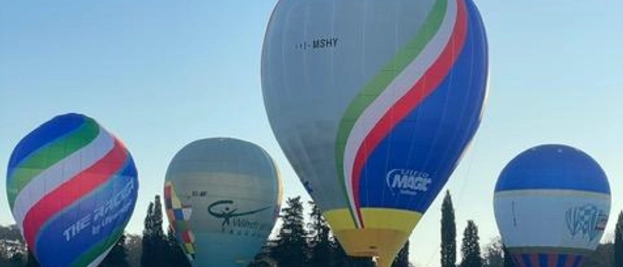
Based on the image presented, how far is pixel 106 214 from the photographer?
35.8m

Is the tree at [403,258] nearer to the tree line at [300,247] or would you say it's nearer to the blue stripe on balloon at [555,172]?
the tree line at [300,247]

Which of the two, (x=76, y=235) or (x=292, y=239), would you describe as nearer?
(x=76, y=235)

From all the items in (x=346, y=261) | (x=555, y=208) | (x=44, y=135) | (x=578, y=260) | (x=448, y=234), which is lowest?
(x=578, y=260)

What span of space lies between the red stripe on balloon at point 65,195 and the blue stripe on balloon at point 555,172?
18.0 metres

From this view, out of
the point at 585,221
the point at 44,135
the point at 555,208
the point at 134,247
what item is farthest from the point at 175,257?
the point at 134,247

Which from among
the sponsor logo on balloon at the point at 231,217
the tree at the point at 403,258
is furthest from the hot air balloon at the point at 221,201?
the tree at the point at 403,258

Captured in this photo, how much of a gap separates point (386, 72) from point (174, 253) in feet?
103

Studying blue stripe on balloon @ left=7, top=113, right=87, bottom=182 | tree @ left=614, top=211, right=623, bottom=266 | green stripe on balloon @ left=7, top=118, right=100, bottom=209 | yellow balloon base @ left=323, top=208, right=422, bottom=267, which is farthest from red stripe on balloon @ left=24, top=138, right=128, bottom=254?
tree @ left=614, top=211, right=623, bottom=266

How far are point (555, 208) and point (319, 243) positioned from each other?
611 inches

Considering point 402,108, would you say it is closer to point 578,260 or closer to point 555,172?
point 555,172

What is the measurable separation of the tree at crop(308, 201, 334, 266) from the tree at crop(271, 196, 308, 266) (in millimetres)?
414

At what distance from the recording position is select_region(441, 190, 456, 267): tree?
2236 inches

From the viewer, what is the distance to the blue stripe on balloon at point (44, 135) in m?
35.7

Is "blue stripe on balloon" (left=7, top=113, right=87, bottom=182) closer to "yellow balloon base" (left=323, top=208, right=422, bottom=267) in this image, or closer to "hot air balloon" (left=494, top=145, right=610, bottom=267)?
"yellow balloon base" (left=323, top=208, right=422, bottom=267)
